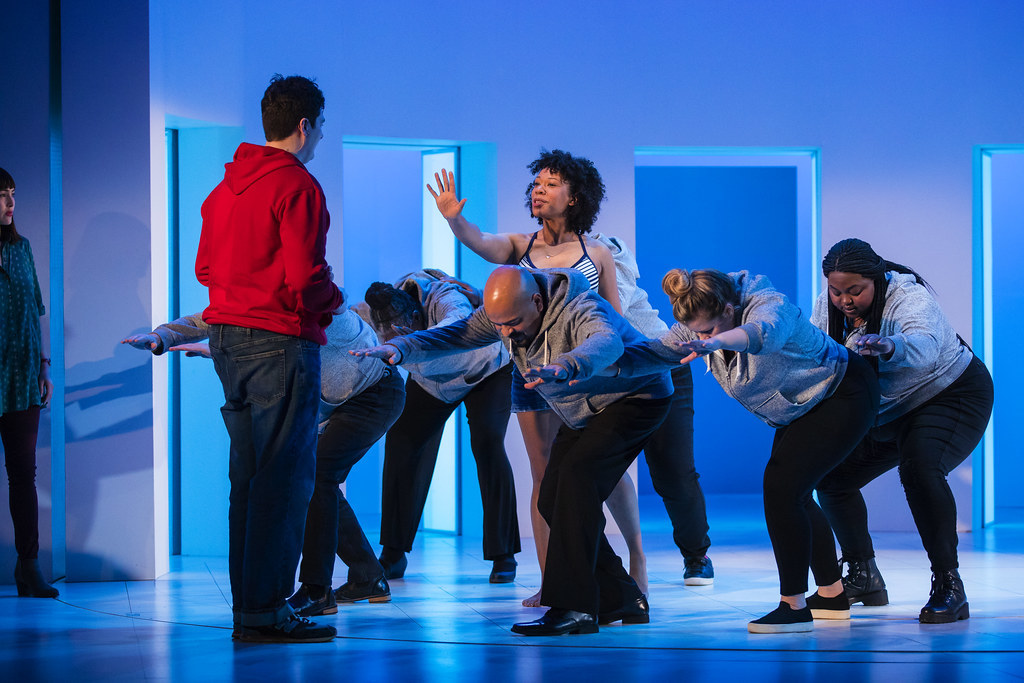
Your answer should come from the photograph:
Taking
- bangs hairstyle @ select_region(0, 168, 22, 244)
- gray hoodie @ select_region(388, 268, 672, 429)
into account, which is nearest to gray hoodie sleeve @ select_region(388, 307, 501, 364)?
gray hoodie @ select_region(388, 268, 672, 429)

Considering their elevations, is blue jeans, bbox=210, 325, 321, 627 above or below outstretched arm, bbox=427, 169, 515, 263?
below

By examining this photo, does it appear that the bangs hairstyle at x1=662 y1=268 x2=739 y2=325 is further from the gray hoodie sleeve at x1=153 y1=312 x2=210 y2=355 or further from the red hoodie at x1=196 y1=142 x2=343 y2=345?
the gray hoodie sleeve at x1=153 y1=312 x2=210 y2=355

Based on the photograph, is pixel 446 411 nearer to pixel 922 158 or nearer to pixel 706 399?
pixel 922 158

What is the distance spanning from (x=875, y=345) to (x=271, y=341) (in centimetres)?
187

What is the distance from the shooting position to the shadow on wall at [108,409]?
15.9 ft

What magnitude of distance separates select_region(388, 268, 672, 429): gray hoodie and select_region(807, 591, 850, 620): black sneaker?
0.91 meters

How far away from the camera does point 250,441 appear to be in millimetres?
3299

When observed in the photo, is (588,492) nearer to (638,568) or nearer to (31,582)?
(638,568)

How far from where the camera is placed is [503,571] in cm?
468

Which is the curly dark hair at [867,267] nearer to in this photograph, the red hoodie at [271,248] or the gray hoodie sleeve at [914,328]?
the gray hoodie sleeve at [914,328]

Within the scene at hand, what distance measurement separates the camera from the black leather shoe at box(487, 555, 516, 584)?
183 inches

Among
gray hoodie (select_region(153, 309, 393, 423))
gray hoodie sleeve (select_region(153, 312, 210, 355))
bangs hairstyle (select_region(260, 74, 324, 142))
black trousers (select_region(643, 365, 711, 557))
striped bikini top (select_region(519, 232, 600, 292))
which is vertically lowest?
black trousers (select_region(643, 365, 711, 557))

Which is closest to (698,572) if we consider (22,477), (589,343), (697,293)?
(697,293)

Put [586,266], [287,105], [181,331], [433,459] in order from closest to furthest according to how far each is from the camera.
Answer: [287,105]
[181,331]
[586,266]
[433,459]
